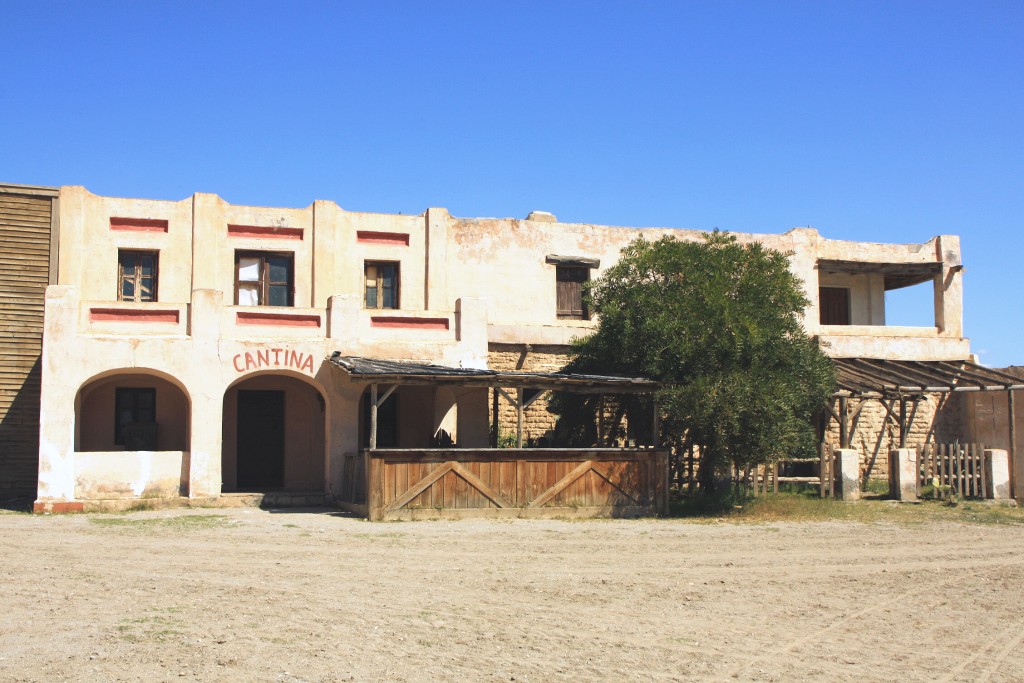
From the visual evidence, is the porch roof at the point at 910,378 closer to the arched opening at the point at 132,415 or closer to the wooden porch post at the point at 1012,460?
the wooden porch post at the point at 1012,460

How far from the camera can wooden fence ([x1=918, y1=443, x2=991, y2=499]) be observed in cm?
2289

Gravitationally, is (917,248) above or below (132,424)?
above

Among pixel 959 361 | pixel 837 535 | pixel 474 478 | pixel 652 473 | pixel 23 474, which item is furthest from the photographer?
pixel 959 361

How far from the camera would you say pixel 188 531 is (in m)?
16.5

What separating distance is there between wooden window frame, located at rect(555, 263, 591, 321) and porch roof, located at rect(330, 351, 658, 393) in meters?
6.02

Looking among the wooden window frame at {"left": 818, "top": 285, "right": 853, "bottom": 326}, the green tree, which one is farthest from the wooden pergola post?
the wooden window frame at {"left": 818, "top": 285, "right": 853, "bottom": 326}

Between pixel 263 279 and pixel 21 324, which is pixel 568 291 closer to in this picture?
pixel 263 279

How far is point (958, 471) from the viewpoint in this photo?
22.9 metres

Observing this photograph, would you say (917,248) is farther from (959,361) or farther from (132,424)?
(132,424)

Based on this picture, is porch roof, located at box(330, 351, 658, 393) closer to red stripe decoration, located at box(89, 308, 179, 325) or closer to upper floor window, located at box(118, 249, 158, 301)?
red stripe decoration, located at box(89, 308, 179, 325)

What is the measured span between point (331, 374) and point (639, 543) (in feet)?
25.8

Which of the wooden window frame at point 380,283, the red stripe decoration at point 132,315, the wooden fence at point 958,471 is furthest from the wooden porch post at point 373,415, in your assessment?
the wooden fence at point 958,471

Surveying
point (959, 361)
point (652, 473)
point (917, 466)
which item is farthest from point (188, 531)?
point (959, 361)

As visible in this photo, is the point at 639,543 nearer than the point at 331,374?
Yes
